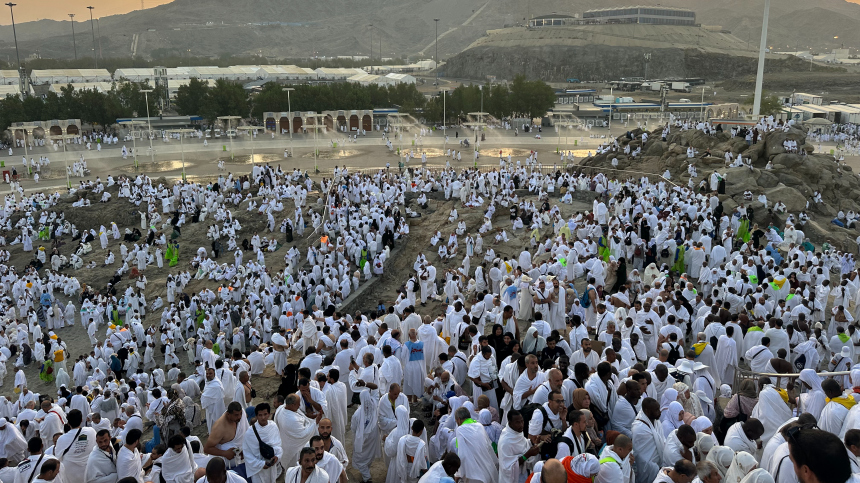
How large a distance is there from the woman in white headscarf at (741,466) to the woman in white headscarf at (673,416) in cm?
113

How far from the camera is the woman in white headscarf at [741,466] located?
4.74 m

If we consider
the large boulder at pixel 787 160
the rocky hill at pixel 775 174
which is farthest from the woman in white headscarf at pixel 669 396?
the large boulder at pixel 787 160

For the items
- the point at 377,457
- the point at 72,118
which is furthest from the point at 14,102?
the point at 377,457

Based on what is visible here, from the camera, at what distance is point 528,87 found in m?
57.3

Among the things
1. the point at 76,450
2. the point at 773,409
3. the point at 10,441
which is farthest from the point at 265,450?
the point at 773,409

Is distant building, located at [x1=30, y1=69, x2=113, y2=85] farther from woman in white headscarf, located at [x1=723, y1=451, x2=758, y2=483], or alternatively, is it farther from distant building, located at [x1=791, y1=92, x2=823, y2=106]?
woman in white headscarf, located at [x1=723, y1=451, x2=758, y2=483]

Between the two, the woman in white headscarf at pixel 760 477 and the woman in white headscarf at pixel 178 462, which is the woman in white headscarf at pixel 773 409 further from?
the woman in white headscarf at pixel 178 462

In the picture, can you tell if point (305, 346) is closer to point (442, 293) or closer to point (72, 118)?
point (442, 293)

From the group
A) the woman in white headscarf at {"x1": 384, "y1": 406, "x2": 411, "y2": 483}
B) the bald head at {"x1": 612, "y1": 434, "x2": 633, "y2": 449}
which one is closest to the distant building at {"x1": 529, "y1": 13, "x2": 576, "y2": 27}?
the woman in white headscarf at {"x1": 384, "y1": 406, "x2": 411, "y2": 483}

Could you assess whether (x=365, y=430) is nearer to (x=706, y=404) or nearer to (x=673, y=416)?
(x=673, y=416)

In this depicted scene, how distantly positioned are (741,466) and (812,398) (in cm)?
242

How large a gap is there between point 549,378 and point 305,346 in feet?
20.8

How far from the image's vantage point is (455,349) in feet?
28.4

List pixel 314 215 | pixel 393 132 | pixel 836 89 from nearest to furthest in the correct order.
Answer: pixel 314 215 < pixel 393 132 < pixel 836 89
